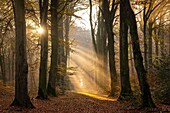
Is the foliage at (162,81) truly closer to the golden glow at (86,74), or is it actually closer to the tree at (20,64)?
the tree at (20,64)

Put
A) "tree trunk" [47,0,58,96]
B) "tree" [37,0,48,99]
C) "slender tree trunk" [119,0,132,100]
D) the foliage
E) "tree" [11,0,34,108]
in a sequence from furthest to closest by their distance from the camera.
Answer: "tree trunk" [47,0,58,96], "slender tree trunk" [119,0,132,100], "tree" [37,0,48,99], the foliage, "tree" [11,0,34,108]

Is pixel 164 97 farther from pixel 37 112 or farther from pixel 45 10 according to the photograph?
pixel 45 10

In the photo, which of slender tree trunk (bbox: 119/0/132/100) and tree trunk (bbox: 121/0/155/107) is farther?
slender tree trunk (bbox: 119/0/132/100)

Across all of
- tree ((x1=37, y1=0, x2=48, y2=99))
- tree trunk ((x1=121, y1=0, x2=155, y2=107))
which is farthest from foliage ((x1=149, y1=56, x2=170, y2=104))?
tree ((x1=37, y1=0, x2=48, y2=99))

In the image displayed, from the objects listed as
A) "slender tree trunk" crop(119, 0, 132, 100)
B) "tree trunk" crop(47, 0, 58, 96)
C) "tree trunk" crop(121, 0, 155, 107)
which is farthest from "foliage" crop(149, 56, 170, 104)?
"tree trunk" crop(47, 0, 58, 96)

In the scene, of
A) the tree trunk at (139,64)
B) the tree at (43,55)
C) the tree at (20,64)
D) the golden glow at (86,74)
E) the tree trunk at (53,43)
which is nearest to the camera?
the tree trunk at (139,64)

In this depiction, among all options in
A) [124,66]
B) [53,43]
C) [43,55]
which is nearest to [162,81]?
[124,66]

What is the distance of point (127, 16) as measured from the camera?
10281mm

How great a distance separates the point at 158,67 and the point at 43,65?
6652mm

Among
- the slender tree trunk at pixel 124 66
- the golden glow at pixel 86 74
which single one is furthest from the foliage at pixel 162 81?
the golden glow at pixel 86 74

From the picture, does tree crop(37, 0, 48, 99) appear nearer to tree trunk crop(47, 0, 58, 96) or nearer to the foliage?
tree trunk crop(47, 0, 58, 96)

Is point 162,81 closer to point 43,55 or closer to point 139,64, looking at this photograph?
point 139,64

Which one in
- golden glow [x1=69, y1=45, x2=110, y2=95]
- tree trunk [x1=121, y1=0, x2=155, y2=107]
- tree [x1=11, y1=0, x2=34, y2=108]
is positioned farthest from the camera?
golden glow [x1=69, y1=45, x2=110, y2=95]

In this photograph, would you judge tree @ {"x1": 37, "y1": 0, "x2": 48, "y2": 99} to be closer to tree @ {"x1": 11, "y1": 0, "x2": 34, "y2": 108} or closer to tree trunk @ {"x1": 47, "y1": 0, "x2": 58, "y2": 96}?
tree trunk @ {"x1": 47, "y1": 0, "x2": 58, "y2": 96}
